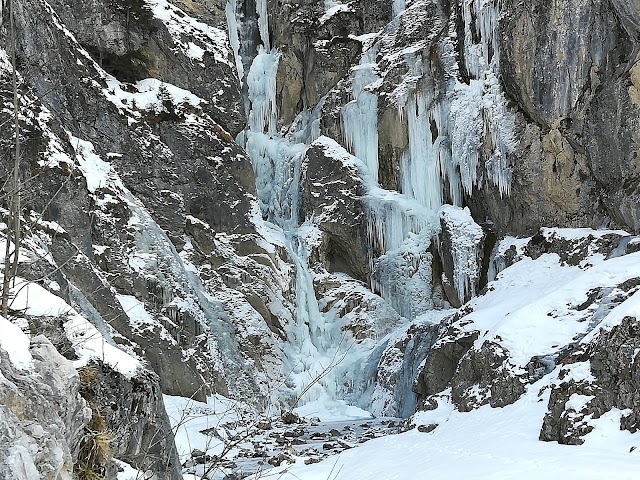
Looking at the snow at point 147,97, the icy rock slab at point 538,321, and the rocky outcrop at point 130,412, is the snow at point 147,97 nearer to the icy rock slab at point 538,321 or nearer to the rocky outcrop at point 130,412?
the icy rock slab at point 538,321

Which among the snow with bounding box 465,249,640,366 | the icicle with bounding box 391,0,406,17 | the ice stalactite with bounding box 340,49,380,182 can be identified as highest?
the icicle with bounding box 391,0,406,17

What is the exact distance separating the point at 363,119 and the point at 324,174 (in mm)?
3122

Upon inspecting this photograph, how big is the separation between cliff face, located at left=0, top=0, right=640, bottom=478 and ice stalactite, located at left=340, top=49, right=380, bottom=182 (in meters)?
0.09

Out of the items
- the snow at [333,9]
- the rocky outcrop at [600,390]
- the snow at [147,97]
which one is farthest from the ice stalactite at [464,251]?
the snow at [333,9]

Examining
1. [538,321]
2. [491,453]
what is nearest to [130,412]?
[491,453]

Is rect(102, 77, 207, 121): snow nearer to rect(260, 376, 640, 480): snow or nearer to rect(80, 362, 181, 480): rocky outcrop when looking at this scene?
rect(260, 376, 640, 480): snow

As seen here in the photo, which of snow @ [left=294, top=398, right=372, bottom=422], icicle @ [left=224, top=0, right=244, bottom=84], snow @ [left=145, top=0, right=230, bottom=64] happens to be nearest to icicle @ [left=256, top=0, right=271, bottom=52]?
icicle @ [left=224, top=0, right=244, bottom=84]

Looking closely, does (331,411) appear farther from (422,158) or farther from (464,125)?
(464,125)

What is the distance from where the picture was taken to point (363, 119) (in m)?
30.2

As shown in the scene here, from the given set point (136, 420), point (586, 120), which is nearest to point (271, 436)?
point (136, 420)

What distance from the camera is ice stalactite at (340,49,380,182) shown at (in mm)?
29797

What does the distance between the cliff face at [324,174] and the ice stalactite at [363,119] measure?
0.09 m

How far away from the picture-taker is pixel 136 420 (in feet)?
24.7

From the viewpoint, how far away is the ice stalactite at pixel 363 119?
29797 mm
